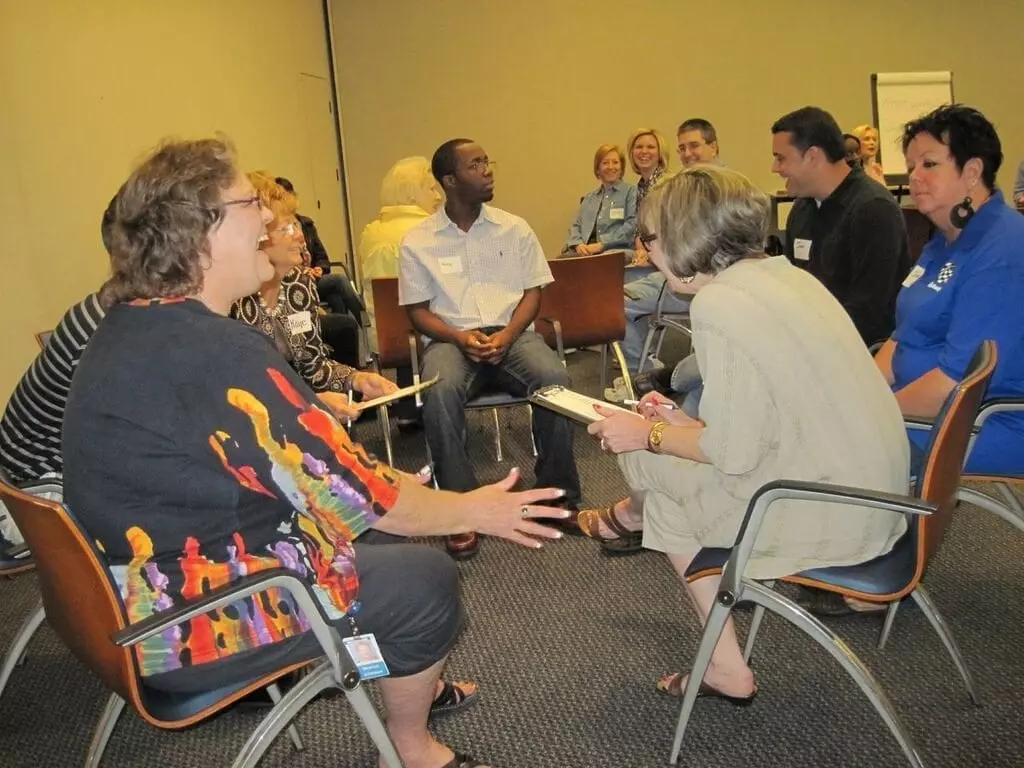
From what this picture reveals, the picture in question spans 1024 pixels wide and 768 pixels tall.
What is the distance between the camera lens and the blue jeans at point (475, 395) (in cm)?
302

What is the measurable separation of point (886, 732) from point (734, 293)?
3.49ft

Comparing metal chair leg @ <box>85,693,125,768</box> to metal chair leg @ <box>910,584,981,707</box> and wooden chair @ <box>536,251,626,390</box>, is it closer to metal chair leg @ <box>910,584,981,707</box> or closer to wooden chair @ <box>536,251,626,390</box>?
metal chair leg @ <box>910,584,981,707</box>

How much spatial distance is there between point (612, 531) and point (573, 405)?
0.71 meters

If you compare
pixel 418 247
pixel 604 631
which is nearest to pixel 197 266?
pixel 604 631

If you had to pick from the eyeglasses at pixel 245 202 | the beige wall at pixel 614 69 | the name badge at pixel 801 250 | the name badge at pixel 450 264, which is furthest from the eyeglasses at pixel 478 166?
the beige wall at pixel 614 69

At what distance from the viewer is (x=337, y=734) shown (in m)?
2.02

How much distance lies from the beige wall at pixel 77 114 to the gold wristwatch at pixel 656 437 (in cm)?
249

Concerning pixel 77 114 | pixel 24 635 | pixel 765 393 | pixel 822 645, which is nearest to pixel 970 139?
pixel 765 393

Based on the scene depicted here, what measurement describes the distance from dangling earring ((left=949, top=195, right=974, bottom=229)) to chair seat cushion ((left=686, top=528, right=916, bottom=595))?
97 cm

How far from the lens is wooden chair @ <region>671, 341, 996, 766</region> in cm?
145

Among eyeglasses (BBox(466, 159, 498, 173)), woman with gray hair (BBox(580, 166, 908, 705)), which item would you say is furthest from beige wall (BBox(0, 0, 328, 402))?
woman with gray hair (BBox(580, 166, 908, 705))

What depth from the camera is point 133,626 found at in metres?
1.19

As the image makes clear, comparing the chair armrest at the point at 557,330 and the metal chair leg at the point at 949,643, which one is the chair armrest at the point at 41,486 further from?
the chair armrest at the point at 557,330

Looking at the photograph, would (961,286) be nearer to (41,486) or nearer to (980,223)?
(980,223)
